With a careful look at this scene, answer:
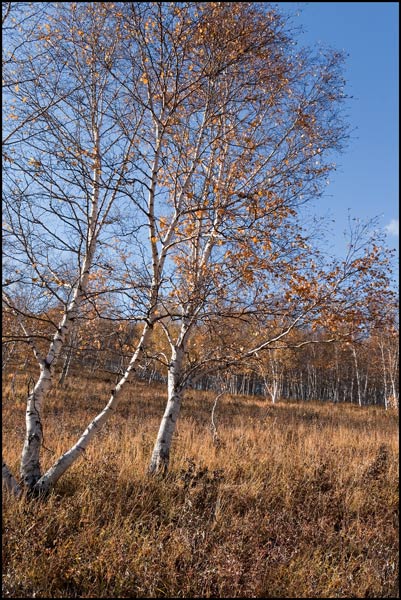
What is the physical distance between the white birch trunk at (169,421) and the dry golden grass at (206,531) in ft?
0.74

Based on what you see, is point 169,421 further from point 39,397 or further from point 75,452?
point 39,397

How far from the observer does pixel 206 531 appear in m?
3.68

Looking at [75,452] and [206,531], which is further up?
[75,452]

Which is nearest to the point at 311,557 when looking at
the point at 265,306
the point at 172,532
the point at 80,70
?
the point at 172,532

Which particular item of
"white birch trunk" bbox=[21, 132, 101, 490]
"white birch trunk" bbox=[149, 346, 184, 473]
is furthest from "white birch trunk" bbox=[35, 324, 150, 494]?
"white birch trunk" bbox=[149, 346, 184, 473]

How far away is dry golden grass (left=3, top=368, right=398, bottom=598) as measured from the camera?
288cm

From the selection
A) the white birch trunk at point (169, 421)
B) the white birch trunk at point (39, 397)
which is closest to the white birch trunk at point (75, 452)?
the white birch trunk at point (39, 397)

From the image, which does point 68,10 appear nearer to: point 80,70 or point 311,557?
point 80,70

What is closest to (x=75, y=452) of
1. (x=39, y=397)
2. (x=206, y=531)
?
(x=39, y=397)

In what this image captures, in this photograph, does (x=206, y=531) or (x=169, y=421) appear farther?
(x=169, y=421)

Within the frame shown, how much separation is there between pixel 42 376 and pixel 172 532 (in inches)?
87.3

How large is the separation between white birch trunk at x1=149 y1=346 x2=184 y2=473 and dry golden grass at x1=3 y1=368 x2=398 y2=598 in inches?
8.9

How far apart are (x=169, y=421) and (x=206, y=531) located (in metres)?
2.03

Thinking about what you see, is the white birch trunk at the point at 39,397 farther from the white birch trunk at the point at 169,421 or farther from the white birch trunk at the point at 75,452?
the white birch trunk at the point at 169,421
